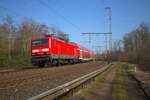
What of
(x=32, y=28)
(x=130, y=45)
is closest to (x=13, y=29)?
(x=32, y=28)

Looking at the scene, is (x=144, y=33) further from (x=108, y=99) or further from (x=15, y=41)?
(x=108, y=99)

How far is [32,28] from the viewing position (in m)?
56.7

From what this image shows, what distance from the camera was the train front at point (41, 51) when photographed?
946 inches

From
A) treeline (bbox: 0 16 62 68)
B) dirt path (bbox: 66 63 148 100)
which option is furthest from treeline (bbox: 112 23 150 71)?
dirt path (bbox: 66 63 148 100)

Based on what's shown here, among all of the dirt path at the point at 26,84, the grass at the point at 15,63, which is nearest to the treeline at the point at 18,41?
the grass at the point at 15,63

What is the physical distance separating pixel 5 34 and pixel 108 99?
133 feet

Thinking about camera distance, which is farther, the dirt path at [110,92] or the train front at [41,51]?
the train front at [41,51]

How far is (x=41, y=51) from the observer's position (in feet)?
80.5

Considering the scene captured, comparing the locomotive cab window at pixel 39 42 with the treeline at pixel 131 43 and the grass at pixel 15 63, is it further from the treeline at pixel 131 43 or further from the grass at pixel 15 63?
the treeline at pixel 131 43

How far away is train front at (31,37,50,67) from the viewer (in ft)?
78.8

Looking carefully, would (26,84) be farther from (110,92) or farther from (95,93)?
(110,92)

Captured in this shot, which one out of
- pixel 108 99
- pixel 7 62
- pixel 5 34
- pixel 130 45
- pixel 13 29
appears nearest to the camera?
pixel 108 99

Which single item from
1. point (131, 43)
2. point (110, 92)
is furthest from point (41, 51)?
point (131, 43)

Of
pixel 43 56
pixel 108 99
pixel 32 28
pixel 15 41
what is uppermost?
pixel 32 28
